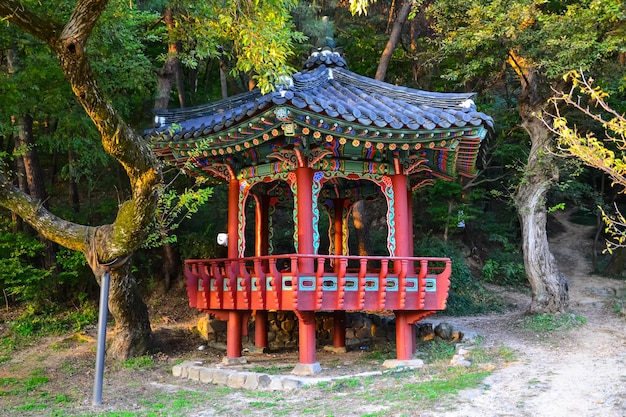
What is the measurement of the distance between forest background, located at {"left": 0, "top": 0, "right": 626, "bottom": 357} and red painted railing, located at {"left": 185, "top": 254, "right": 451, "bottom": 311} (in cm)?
162

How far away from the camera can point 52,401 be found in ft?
25.3

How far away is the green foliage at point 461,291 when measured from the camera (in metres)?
14.9

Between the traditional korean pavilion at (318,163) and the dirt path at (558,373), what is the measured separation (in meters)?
1.93

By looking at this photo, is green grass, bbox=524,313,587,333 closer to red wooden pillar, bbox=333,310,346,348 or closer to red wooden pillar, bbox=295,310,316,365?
red wooden pillar, bbox=333,310,346,348

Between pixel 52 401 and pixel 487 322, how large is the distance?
9.45 m

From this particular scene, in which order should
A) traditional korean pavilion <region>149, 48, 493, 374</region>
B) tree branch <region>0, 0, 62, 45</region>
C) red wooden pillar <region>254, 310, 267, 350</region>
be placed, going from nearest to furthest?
tree branch <region>0, 0, 62, 45</region>
traditional korean pavilion <region>149, 48, 493, 374</region>
red wooden pillar <region>254, 310, 267, 350</region>

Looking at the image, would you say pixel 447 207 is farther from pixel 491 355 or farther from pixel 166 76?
pixel 166 76

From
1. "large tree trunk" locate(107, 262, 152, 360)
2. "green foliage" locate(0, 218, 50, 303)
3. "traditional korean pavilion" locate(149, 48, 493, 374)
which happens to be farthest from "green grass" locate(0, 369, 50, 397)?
"green foliage" locate(0, 218, 50, 303)

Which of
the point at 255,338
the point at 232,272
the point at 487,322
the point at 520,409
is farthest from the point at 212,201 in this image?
the point at 520,409

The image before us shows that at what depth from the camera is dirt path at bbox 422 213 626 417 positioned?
6047mm

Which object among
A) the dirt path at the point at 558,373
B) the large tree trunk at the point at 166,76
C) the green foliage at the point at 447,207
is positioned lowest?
the dirt path at the point at 558,373

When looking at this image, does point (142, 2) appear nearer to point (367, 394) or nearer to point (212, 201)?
point (212, 201)

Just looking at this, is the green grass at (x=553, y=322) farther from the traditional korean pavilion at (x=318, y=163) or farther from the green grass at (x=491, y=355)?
the traditional korean pavilion at (x=318, y=163)

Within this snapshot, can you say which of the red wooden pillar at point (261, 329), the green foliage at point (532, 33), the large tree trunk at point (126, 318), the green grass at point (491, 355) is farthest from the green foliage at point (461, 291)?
the large tree trunk at point (126, 318)
